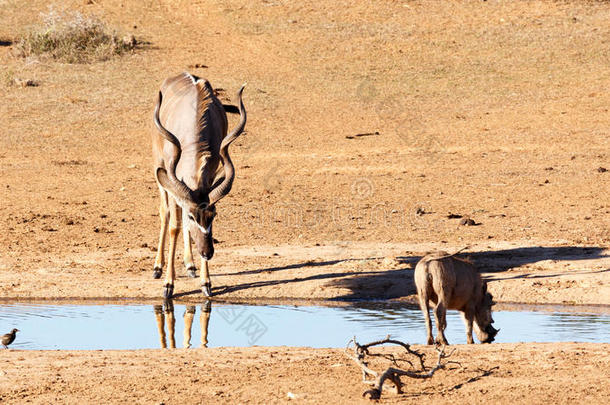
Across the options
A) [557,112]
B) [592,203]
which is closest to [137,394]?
[592,203]

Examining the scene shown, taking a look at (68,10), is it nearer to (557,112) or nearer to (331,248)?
(557,112)

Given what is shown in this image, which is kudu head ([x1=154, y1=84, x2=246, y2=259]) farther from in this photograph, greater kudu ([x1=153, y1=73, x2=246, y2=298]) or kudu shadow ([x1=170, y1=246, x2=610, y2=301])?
kudu shadow ([x1=170, y1=246, x2=610, y2=301])

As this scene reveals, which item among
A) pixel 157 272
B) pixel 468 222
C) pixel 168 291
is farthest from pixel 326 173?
pixel 168 291

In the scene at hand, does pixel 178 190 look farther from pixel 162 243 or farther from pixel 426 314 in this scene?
pixel 426 314

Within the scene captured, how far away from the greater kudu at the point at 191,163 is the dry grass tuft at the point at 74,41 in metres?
12.2

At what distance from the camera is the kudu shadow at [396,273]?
11.2 m

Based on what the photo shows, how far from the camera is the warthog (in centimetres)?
890

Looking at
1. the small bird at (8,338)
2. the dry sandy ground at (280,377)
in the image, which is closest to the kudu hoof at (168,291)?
the small bird at (8,338)

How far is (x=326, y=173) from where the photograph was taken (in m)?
17.5

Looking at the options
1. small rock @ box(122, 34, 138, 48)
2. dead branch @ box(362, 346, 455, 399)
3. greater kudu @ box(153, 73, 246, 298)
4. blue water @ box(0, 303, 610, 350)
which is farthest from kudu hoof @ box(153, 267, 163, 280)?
small rock @ box(122, 34, 138, 48)

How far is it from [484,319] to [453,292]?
0.41 m

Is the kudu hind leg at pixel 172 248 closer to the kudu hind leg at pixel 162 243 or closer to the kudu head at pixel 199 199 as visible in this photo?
the kudu hind leg at pixel 162 243

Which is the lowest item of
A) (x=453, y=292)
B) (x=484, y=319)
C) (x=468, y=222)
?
(x=484, y=319)

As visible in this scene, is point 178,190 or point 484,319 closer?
point 484,319
